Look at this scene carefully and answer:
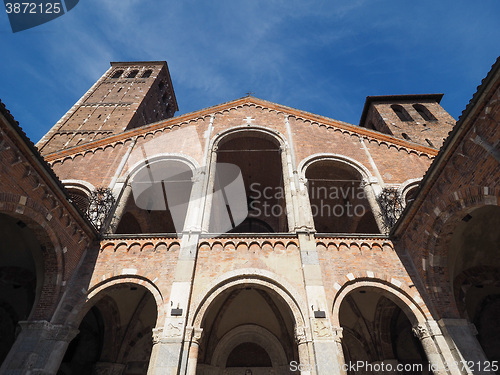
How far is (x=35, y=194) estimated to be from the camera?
23.1ft

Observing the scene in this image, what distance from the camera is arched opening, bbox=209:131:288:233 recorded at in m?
14.6

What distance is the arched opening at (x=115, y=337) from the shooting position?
9930 millimetres

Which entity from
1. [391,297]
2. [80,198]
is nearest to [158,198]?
[80,198]

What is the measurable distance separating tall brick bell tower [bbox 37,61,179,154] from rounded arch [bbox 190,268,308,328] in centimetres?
1257

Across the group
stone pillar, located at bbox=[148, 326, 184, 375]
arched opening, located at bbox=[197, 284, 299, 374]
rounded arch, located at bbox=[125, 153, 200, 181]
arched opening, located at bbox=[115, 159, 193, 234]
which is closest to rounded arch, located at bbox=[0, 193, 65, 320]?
stone pillar, located at bbox=[148, 326, 184, 375]

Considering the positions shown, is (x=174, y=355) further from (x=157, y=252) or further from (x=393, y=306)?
(x=393, y=306)

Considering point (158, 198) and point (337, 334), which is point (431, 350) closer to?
point (337, 334)

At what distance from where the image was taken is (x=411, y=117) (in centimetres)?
2228

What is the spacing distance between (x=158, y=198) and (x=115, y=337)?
21.1ft

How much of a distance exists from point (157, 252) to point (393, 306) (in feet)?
27.6

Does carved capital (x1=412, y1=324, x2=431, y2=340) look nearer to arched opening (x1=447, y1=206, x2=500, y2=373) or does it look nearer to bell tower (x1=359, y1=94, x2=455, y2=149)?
arched opening (x1=447, y1=206, x2=500, y2=373)

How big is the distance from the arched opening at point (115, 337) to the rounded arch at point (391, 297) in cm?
672

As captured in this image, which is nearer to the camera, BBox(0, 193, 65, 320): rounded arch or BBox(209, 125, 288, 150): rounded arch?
BBox(0, 193, 65, 320): rounded arch

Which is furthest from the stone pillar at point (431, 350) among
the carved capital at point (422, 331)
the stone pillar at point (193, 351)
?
the stone pillar at point (193, 351)
